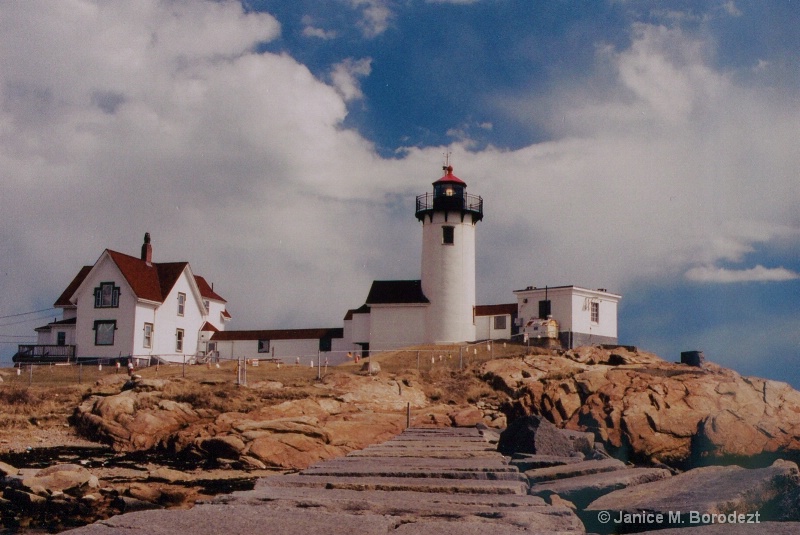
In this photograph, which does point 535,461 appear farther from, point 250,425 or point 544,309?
point 544,309

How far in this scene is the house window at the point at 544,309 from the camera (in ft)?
151

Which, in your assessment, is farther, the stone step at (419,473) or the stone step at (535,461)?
the stone step at (535,461)

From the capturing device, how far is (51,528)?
12305mm

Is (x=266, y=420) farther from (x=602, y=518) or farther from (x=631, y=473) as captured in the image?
(x=602, y=518)

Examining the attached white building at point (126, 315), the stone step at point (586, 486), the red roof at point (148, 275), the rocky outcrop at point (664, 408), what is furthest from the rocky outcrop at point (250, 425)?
the red roof at point (148, 275)

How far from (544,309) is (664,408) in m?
20.9

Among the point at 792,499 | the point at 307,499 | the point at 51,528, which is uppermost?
the point at 307,499

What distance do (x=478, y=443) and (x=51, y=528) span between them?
7522 millimetres

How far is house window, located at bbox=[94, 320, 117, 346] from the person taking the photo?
42875mm

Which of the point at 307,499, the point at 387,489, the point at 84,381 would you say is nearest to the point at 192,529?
the point at 307,499

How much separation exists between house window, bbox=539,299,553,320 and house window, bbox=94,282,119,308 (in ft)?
84.8

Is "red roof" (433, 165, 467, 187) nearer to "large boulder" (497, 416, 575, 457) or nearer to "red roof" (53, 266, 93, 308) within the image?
"red roof" (53, 266, 93, 308)

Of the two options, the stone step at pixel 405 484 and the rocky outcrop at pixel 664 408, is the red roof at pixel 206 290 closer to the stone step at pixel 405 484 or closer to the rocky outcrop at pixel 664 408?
the rocky outcrop at pixel 664 408

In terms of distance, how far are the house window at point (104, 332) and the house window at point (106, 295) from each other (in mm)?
1007
